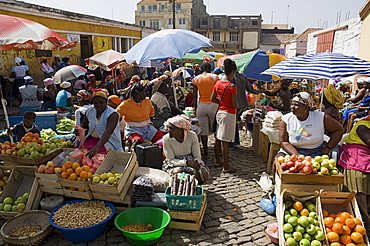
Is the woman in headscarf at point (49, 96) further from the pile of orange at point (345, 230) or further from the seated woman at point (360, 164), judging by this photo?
the pile of orange at point (345, 230)

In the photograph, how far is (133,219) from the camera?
399 centimetres

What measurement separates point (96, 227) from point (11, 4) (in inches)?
412

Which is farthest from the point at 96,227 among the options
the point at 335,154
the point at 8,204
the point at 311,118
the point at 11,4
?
the point at 11,4

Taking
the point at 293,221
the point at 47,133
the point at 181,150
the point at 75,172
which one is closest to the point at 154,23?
the point at 47,133

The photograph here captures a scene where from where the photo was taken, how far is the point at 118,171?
4.61 metres

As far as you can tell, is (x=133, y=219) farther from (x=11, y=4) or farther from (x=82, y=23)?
(x=82, y=23)

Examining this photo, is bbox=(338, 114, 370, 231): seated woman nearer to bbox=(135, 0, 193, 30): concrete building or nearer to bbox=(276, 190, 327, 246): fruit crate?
bbox=(276, 190, 327, 246): fruit crate

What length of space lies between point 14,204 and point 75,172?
3.18ft

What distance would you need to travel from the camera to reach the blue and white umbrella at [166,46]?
6230mm

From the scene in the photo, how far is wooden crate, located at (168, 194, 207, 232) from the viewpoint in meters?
3.95

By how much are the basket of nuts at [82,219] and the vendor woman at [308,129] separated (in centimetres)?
265

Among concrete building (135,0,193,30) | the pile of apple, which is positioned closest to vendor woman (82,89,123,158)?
the pile of apple

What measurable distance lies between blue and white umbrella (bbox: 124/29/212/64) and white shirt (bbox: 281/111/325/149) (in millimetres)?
2821

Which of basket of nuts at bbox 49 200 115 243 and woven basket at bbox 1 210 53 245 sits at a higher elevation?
basket of nuts at bbox 49 200 115 243
